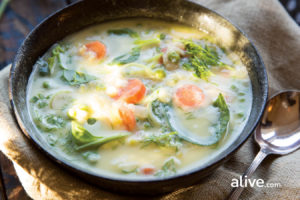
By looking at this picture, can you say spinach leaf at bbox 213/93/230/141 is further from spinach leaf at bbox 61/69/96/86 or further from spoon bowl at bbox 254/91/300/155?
spinach leaf at bbox 61/69/96/86

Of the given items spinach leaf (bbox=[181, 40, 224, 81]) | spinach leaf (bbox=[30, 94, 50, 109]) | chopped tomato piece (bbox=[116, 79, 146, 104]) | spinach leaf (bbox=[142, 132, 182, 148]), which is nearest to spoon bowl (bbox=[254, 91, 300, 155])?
spinach leaf (bbox=[181, 40, 224, 81])

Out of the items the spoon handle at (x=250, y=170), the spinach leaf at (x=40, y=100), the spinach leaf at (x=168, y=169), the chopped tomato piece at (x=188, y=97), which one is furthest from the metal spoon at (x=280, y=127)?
the spinach leaf at (x=40, y=100)

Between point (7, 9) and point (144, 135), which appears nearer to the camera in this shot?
point (144, 135)

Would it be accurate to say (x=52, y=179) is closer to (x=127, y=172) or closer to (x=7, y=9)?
(x=127, y=172)

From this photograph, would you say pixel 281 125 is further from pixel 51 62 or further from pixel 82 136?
pixel 51 62

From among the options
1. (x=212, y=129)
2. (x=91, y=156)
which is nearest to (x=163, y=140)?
(x=212, y=129)

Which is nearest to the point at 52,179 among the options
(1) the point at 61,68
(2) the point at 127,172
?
(2) the point at 127,172

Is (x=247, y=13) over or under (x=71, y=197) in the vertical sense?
over
